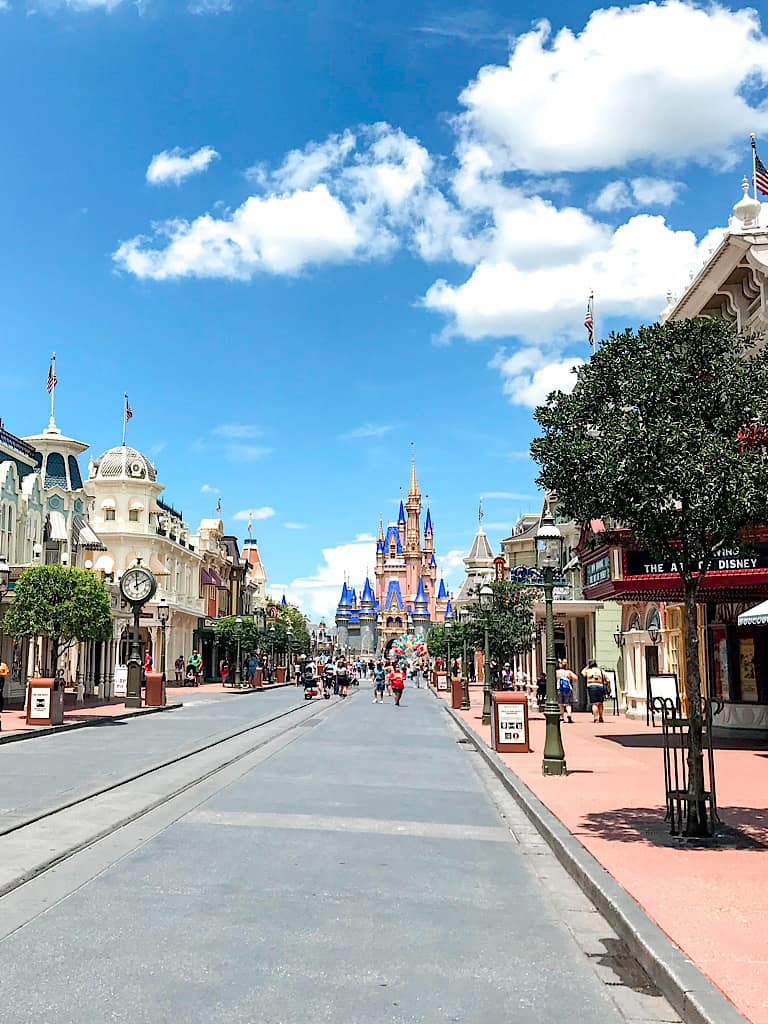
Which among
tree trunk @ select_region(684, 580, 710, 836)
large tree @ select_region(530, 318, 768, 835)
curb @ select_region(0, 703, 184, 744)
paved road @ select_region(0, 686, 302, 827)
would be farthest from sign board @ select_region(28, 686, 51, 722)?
tree trunk @ select_region(684, 580, 710, 836)

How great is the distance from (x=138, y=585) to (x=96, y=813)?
30.1 m

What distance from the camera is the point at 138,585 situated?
41156mm

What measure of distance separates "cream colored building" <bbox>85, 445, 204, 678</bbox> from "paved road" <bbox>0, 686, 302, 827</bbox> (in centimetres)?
3176

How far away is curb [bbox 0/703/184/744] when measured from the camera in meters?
23.2

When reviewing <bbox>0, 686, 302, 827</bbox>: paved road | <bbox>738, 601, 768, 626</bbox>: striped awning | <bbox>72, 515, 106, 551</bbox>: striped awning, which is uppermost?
<bbox>72, 515, 106, 551</bbox>: striped awning

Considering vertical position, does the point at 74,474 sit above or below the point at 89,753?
above

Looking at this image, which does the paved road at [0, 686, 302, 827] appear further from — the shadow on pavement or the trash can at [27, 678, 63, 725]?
the shadow on pavement

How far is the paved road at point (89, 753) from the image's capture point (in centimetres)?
1352

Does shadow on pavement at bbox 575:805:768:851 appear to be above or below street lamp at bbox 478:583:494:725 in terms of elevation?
below

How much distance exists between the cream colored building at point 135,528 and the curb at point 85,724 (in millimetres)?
25820

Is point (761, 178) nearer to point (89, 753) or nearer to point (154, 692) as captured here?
point (89, 753)

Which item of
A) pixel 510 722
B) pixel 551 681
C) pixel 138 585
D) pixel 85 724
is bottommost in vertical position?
pixel 85 724

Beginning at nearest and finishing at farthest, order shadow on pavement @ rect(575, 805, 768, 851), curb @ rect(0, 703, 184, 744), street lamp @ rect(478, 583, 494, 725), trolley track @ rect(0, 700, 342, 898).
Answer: trolley track @ rect(0, 700, 342, 898) → shadow on pavement @ rect(575, 805, 768, 851) → curb @ rect(0, 703, 184, 744) → street lamp @ rect(478, 583, 494, 725)

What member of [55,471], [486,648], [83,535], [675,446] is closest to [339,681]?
[83,535]
